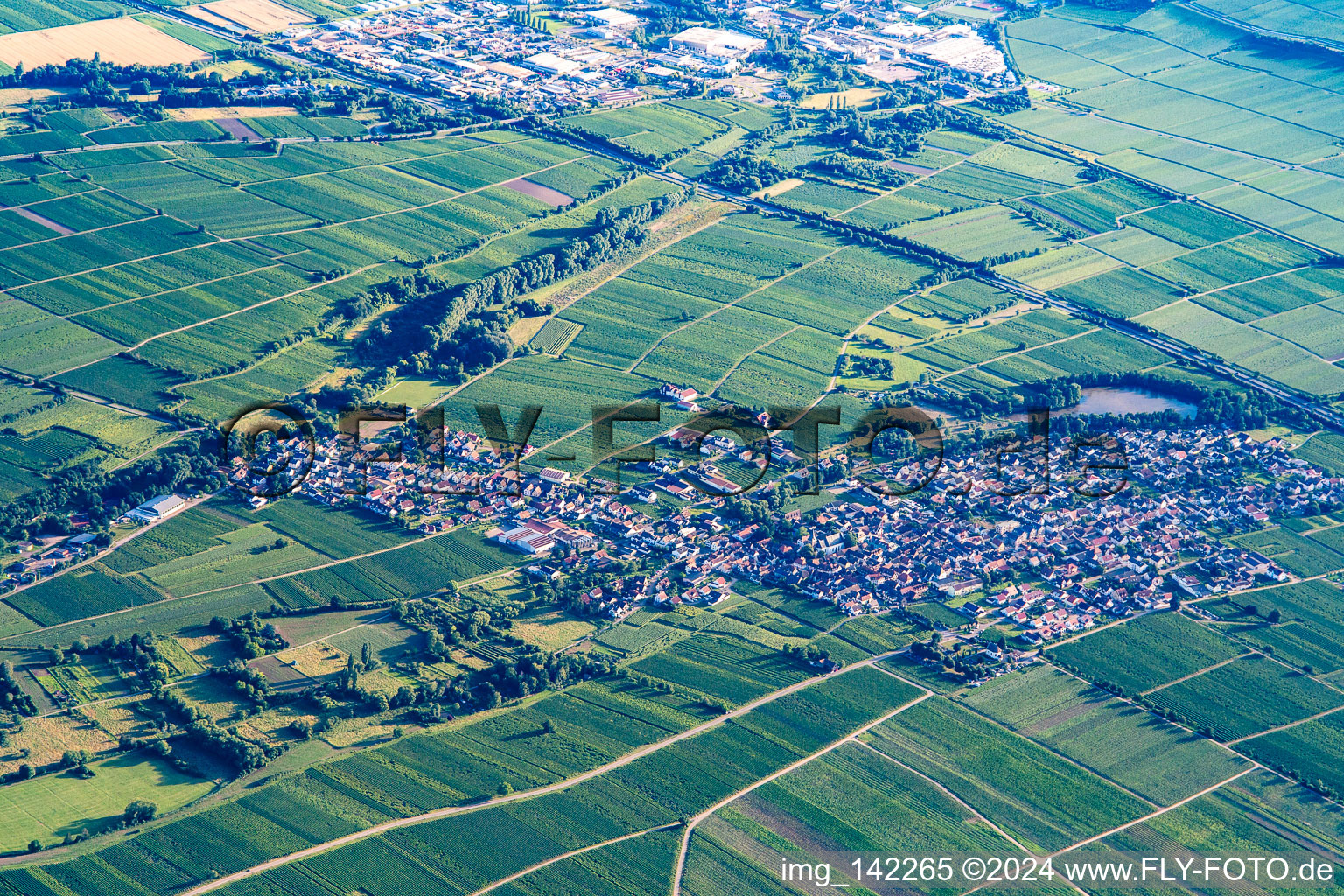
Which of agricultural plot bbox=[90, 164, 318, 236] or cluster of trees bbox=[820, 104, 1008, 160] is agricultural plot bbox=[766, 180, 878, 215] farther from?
agricultural plot bbox=[90, 164, 318, 236]

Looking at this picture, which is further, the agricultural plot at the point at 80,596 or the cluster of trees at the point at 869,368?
the cluster of trees at the point at 869,368

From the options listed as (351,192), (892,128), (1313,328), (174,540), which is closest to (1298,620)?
(1313,328)

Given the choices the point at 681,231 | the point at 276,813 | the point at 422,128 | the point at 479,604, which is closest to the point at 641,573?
the point at 479,604

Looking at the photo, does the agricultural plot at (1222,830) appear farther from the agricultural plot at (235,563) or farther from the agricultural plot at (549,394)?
the agricultural plot at (235,563)

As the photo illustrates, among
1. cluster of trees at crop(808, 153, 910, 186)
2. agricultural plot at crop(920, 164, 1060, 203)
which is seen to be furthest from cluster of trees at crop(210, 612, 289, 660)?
agricultural plot at crop(920, 164, 1060, 203)

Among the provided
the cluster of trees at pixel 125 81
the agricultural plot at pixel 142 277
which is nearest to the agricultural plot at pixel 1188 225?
the agricultural plot at pixel 142 277
